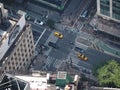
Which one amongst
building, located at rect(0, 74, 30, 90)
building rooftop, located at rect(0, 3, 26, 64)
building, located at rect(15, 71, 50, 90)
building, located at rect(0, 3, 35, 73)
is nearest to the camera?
building, located at rect(0, 74, 30, 90)

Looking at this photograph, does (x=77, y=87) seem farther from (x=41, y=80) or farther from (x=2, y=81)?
(x=2, y=81)

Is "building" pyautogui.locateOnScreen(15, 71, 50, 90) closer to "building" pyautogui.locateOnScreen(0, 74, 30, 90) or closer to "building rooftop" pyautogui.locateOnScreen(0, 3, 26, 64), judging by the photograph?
"building" pyautogui.locateOnScreen(0, 74, 30, 90)

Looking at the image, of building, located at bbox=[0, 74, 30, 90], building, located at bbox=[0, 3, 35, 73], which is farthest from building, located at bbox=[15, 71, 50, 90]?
building, located at bbox=[0, 3, 35, 73]

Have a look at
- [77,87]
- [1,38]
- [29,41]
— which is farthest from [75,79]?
[29,41]

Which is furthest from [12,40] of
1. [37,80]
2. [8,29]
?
[37,80]

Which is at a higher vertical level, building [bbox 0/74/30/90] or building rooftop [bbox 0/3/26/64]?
building rooftop [bbox 0/3/26/64]

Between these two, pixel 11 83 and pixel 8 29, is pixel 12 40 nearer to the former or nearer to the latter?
pixel 8 29
